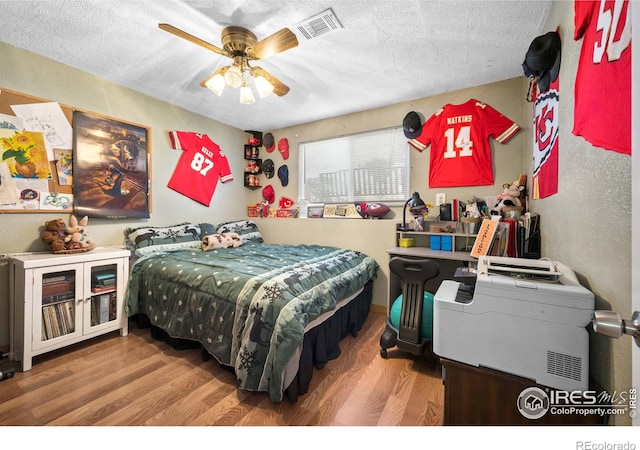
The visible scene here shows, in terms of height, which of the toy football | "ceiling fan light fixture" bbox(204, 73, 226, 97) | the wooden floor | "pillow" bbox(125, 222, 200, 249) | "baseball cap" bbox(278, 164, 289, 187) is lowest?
the wooden floor

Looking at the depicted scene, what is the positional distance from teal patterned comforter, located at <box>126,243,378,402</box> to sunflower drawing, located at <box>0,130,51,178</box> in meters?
1.07

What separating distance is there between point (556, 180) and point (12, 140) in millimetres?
3776

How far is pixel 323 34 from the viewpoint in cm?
186

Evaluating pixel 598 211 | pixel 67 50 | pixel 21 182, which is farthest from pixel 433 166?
pixel 21 182

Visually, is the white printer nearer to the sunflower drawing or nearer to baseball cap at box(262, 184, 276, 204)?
the sunflower drawing

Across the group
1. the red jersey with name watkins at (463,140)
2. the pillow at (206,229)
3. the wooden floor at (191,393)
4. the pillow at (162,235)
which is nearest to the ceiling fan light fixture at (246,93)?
the pillow at (162,235)

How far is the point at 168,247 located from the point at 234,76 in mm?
1875

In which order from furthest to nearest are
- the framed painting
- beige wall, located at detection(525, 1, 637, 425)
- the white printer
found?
the framed painting, the white printer, beige wall, located at detection(525, 1, 637, 425)

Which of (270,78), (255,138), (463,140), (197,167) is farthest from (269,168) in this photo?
(463,140)

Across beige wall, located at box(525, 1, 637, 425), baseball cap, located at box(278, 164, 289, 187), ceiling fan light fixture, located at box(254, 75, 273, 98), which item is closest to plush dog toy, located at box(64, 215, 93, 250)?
ceiling fan light fixture, located at box(254, 75, 273, 98)

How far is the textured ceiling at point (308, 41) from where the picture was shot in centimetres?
163

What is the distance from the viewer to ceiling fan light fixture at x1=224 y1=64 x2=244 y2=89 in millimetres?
1826

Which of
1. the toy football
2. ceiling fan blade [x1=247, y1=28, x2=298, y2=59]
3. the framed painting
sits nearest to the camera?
ceiling fan blade [x1=247, y1=28, x2=298, y2=59]

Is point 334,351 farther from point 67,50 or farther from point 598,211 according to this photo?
point 67,50
